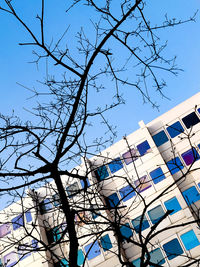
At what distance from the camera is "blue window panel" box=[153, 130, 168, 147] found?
611 inches

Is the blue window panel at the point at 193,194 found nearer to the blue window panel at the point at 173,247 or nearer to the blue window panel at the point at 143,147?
the blue window panel at the point at 173,247

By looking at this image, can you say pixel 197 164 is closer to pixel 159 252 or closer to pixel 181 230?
pixel 181 230

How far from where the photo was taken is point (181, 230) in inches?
487

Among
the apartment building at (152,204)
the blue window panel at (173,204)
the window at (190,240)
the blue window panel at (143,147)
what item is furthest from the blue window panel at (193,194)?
the blue window panel at (143,147)

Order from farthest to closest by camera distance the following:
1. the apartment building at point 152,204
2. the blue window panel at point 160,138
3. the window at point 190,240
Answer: the blue window panel at point 160,138 < the apartment building at point 152,204 < the window at point 190,240

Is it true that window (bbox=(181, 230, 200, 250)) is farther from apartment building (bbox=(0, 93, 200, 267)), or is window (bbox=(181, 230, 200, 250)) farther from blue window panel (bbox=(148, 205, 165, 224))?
blue window panel (bbox=(148, 205, 165, 224))

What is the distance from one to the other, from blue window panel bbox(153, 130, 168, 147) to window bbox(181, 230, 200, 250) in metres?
6.18

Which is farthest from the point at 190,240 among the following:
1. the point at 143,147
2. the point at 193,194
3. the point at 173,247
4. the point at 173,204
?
the point at 143,147

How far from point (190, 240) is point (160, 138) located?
23.0 feet

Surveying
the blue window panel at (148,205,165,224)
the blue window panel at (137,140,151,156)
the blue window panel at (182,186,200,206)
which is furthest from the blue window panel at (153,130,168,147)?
the blue window panel at (148,205,165,224)

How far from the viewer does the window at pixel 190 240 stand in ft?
39.1

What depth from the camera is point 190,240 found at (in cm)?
1205

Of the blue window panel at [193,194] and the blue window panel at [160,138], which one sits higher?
the blue window panel at [160,138]

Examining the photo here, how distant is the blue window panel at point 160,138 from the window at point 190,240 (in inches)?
243
